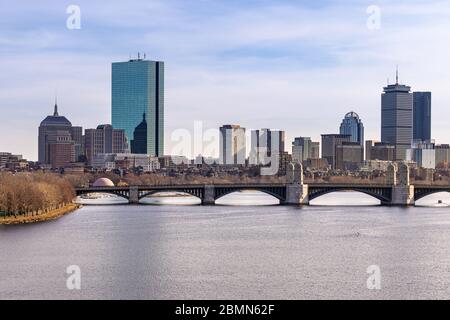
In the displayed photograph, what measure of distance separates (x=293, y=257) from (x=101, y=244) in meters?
11.4

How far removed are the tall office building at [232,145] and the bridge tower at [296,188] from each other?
5951 cm

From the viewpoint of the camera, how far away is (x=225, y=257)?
46.1 metres

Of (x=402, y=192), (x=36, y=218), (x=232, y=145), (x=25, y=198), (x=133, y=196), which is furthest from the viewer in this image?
(x=232, y=145)

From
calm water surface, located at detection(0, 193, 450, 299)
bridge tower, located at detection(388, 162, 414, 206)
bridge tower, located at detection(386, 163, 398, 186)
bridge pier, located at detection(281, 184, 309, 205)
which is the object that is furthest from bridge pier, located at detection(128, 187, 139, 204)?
bridge tower, located at detection(386, 163, 398, 186)

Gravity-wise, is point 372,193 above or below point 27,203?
below

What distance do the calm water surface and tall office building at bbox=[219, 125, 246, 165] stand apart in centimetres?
9003

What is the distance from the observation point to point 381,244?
52969mm

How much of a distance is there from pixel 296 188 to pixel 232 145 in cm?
6944

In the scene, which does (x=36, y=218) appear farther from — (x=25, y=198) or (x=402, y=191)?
(x=402, y=191)
